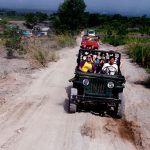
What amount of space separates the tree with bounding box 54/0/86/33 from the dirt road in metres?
55.8

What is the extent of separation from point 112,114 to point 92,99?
38.3 inches

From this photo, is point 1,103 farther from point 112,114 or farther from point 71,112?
point 112,114

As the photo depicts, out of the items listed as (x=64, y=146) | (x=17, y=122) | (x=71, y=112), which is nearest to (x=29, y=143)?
(x=64, y=146)

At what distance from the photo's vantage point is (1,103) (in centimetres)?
1464

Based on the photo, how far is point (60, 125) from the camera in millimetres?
12148

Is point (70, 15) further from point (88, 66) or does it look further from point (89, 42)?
point (88, 66)

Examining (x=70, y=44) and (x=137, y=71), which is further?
(x=70, y=44)

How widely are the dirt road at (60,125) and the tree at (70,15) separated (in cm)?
5584

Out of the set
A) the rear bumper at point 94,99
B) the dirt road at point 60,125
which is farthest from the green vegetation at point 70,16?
the rear bumper at point 94,99

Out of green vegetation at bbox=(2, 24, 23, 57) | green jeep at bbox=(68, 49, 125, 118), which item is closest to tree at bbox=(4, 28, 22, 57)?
green vegetation at bbox=(2, 24, 23, 57)

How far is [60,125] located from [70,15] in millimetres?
62275

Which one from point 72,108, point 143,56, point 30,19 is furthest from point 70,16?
point 30,19

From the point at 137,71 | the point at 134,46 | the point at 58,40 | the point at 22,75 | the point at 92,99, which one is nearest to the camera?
the point at 92,99

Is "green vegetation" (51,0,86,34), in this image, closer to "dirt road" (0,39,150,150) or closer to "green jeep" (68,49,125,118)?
"dirt road" (0,39,150,150)
